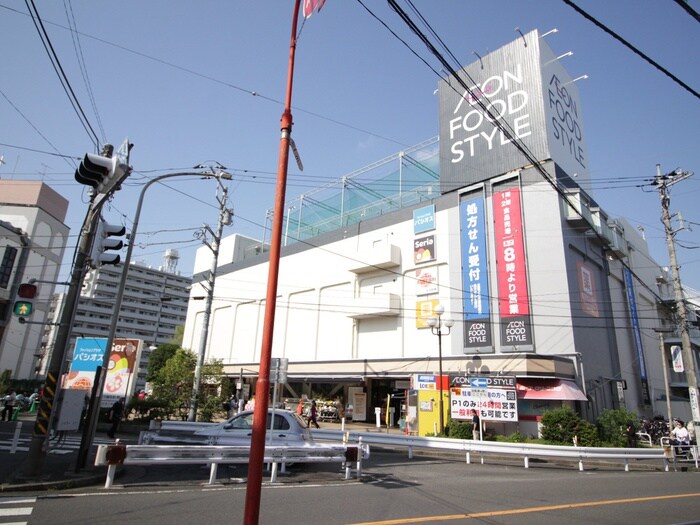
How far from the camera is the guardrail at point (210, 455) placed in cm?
806

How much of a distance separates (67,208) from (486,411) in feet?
200

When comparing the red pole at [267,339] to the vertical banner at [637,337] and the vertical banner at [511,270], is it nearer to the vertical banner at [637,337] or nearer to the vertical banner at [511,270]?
the vertical banner at [511,270]

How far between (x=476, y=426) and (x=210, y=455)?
1360 cm

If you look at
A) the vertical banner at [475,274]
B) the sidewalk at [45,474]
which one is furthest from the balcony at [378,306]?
the sidewalk at [45,474]

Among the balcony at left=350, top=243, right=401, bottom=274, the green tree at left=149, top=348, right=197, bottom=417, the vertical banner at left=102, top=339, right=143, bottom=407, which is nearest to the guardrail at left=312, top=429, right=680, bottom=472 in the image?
the green tree at left=149, top=348, right=197, bottom=417

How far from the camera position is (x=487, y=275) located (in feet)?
87.0

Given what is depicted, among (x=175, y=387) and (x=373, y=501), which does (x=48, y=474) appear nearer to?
(x=373, y=501)

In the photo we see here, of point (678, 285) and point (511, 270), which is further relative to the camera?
point (511, 270)

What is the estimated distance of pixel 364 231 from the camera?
35.6 meters

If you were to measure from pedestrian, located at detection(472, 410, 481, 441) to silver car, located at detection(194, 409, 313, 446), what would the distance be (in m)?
9.43

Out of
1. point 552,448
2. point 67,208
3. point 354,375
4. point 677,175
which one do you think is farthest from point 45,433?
point 67,208

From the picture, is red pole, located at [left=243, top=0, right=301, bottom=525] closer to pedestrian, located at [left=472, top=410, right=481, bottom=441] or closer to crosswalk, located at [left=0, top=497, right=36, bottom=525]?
crosswalk, located at [left=0, top=497, right=36, bottom=525]

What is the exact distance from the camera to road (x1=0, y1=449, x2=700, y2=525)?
20.7 ft

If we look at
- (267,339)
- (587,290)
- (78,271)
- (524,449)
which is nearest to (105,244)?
(78,271)
